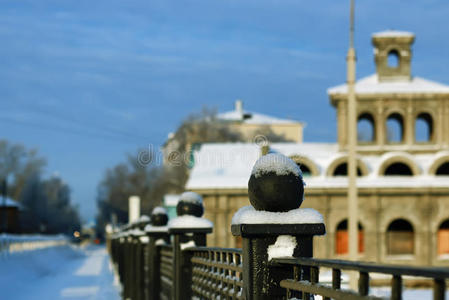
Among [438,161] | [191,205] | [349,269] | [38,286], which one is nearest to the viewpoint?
[349,269]

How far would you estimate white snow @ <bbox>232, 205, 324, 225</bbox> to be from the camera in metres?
3.88

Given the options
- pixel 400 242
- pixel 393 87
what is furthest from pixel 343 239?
pixel 393 87

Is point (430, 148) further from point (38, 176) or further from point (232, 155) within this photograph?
point (38, 176)

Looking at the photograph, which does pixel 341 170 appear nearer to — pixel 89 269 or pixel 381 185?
pixel 381 185

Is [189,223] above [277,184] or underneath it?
underneath

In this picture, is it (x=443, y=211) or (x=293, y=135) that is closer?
(x=443, y=211)

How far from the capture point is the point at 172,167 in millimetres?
80500

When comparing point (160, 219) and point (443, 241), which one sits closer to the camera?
point (160, 219)

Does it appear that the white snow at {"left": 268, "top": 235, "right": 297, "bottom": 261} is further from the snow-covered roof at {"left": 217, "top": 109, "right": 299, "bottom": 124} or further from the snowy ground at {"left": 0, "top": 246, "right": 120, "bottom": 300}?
the snow-covered roof at {"left": 217, "top": 109, "right": 299, "bottom": 124}

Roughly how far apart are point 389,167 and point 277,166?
133 ft

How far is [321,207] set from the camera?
134ft

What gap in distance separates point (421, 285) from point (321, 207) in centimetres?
659

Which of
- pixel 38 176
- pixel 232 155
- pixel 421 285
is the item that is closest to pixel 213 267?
pixel 421 285

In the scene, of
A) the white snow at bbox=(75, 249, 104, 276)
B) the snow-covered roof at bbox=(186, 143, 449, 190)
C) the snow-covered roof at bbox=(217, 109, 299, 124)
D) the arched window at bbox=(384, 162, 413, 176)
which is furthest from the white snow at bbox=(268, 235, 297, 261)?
the snow-covered roof at bbox=(217, 109, 299, 124)
